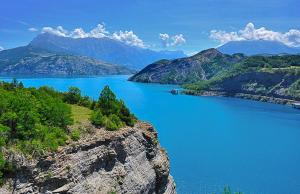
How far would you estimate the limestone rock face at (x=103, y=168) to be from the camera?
38.0 meters

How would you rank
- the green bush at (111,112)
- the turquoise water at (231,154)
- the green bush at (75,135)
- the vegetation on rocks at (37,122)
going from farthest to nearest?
1. the turquoise water at (231,154)
2. the green bush at (111,112)
3. the green bush at (75,135)
4. the vegetation on rocks at (37,122)

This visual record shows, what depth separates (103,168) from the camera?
153ft

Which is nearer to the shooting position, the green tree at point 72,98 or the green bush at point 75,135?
the green bush at point 75,135

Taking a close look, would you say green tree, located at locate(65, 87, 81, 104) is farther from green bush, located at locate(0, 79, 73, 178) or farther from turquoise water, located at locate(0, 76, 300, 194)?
turquoise water, located at locate(0, 76, 300, 194)

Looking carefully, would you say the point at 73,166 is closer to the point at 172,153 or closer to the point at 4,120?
the point at 4,120

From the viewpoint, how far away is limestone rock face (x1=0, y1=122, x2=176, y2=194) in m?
38.0

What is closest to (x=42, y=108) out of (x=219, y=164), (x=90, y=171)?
(x=90, y=171)

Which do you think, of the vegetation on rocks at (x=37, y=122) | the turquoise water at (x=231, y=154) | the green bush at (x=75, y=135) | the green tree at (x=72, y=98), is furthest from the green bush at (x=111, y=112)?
the turquoise water at (x=231, y=154)

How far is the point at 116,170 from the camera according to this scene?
4831 cm

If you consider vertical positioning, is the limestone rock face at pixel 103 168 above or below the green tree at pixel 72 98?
below

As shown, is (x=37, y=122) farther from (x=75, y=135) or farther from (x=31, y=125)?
(x=75, y=135)

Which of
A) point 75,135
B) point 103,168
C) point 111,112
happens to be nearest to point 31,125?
point 75,135

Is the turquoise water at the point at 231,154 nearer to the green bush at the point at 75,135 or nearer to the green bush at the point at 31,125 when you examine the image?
the green bush at the point at 75,135

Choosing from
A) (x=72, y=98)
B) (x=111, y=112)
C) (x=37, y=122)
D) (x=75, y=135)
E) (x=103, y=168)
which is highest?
(x=72, y=98)
